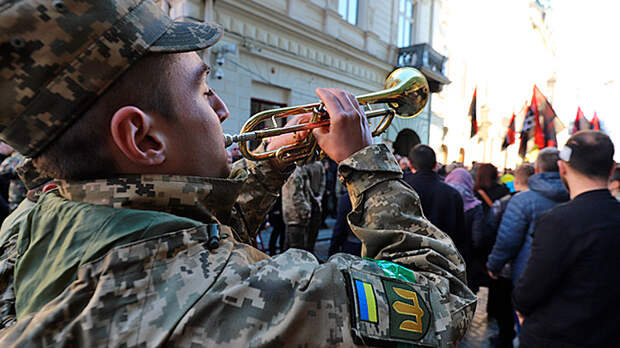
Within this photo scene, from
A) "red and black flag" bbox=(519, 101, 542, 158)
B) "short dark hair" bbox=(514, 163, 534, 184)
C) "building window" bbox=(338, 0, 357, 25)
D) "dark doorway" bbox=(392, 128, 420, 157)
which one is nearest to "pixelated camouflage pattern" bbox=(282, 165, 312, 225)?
"short dark hair" bbox=(514, 163, 534, 184)

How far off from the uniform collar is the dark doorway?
14.0m

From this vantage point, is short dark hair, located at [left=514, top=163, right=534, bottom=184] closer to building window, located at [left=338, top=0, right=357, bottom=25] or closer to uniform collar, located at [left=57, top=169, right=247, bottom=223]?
uniform collar, located at [left=57, top=169, right=247, bottom=223]

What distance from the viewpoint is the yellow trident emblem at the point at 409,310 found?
76 cm

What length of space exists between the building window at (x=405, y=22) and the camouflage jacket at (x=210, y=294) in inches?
557

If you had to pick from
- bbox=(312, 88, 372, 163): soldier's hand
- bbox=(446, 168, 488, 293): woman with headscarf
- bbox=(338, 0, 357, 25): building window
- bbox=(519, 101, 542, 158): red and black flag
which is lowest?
bbox=(446, 168, 488, 293): woman with headscarf

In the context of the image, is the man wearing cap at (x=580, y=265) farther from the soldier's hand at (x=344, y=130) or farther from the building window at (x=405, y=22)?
the building window at (x=405, y=22)

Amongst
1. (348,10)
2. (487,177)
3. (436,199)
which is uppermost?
(348,10)

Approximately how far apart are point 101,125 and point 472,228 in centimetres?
385

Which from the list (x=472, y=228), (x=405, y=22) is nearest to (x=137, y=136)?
(x=472, y=228)

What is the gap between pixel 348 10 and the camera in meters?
11.2

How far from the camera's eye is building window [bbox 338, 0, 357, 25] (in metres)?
10.8

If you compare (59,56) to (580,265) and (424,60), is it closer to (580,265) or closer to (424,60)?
(580,265)

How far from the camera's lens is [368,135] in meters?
1.18

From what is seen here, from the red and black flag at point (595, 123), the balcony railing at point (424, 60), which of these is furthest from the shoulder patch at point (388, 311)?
the red and black flag at point (595, 123)
